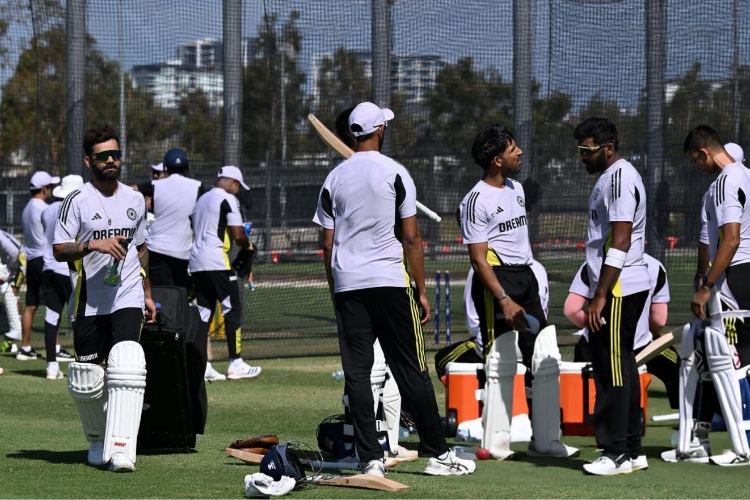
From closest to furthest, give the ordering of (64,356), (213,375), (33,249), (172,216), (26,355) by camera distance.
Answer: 1. (213,375)
2. (172,216)
3. (33,249)
4. (64,356)
5. (26,355)

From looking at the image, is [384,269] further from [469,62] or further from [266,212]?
[266,212]

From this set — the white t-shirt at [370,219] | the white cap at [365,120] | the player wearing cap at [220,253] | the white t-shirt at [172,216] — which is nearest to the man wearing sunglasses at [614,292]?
the white t-shirt at [370,219]

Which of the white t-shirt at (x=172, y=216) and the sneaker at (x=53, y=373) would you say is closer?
the sneaker at (x=53, y=373)

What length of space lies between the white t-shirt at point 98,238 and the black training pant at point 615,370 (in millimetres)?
2678

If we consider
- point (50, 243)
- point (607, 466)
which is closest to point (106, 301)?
point (607, 466)

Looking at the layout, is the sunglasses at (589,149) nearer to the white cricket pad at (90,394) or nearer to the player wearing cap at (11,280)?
the white cricket pad at (90,394)

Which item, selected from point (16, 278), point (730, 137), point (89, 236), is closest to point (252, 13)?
point (16, 278)

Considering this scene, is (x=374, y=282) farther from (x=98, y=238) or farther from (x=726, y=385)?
(x=726, y=385)

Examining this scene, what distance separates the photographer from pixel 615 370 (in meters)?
7.00

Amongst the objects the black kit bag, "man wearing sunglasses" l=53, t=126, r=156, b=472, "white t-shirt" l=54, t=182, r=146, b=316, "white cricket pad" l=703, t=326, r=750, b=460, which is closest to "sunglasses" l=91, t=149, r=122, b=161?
"man wearing sunglasses" l=53, t=126, r=156, b=472

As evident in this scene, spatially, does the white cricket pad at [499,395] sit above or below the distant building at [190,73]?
below

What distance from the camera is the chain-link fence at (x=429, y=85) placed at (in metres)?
14.1

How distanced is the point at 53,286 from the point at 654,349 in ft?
22.7

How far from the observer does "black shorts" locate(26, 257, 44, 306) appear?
538 inches
